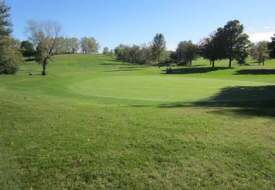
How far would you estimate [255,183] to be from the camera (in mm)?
3826

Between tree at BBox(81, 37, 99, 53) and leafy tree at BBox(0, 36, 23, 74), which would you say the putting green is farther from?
tree at BBox(81, 37, 99, 53)

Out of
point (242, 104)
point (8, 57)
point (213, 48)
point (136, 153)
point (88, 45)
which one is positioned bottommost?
point (242, 104)

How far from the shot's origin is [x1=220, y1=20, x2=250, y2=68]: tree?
55625 mm

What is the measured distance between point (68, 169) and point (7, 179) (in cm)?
110

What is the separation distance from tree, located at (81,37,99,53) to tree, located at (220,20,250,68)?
401 ft

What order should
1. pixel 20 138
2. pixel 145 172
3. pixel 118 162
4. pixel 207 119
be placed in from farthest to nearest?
pixel 207 119 < pixel 20 138 < pixel 118 162 < pixel 145 172

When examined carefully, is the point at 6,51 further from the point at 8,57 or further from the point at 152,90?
the point at 152,90

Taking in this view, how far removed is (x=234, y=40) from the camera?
185 feet

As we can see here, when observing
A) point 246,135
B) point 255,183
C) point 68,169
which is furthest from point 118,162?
point 246,135

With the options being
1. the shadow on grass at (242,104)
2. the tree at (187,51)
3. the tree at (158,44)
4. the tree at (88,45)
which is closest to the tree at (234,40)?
the tree at (187,51)

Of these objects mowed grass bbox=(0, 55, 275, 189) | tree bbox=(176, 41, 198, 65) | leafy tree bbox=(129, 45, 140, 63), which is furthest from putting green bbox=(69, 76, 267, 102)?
leafy tree bbox=(129, 45, 140, 63)

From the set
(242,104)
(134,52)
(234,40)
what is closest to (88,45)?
(134,52)

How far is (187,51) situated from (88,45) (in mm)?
103064

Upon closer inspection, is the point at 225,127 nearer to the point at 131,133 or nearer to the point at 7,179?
the point at 131,133
